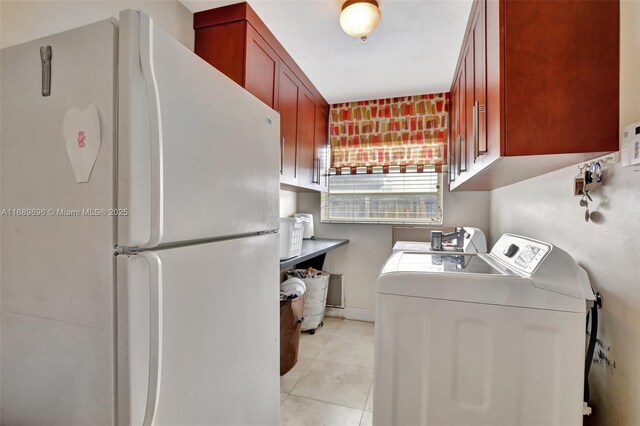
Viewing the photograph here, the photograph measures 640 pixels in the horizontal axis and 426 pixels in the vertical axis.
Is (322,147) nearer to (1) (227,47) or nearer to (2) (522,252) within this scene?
(1) (227,47)

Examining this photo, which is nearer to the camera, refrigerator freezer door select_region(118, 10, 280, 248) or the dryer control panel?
refrigerator freezer door select_region(118, 10, 280, 248)

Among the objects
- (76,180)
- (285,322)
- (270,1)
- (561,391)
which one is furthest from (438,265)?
(270,1)

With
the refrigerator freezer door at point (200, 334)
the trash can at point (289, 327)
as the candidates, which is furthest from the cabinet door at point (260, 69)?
the trash can at point (289, 327)

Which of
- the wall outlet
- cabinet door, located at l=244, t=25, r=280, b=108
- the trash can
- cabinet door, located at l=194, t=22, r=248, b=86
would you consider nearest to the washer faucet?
the trash can

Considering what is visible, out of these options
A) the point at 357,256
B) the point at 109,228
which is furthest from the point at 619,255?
the point at 357,256

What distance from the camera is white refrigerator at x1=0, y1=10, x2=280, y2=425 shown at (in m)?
0.71

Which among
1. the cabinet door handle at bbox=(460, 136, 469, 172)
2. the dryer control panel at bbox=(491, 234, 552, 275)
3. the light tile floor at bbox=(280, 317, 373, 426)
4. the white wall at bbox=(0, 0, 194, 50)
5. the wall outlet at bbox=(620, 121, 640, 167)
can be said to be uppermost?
the white wall at bbox=(0, 0, 194, 50)

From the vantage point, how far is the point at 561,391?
1.08 meters

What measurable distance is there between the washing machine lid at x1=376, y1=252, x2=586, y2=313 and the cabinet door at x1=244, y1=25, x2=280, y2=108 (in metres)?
1.28

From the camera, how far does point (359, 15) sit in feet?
5.25

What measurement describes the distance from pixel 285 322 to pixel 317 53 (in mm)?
1948

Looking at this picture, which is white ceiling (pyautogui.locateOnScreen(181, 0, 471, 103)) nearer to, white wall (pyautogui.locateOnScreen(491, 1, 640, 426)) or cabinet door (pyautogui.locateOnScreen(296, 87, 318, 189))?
cabinet door (pyautogui.locateOnScreen(296, 87, 318, 189))

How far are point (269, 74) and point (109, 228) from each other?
5.06 feet

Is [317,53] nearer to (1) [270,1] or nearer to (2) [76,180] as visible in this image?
(1) [270,1]
